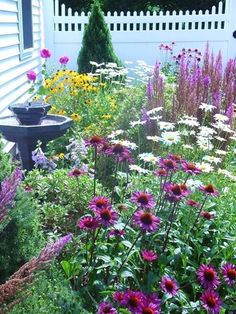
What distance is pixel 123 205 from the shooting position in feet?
7.84

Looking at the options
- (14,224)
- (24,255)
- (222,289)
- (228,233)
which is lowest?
(222,289)

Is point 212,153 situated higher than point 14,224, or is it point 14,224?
point 14,224

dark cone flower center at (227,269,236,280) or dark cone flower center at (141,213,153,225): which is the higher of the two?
dark cone flower center at (141,213,153,225)

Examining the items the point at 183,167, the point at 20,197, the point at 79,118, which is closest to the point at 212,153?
the point at 79,118

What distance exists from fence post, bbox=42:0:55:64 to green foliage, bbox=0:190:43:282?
25.7 feet

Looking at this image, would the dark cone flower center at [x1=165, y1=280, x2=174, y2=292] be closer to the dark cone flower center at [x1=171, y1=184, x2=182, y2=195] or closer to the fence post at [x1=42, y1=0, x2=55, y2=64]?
the dark cone flower center at [x1=171, y1=184, x2=182, y2=195]

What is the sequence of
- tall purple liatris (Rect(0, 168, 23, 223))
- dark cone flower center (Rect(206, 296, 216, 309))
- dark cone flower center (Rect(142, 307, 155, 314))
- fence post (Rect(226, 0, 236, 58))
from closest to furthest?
tall purple liatris (Rect(0, 168, 23, 223)), dark cone flower center (Rect(142, 307, 155, 314)), dark cone flower center (Rect(206, 296, 216, 309)), fence post (Rect(226, 0, 236, 58))

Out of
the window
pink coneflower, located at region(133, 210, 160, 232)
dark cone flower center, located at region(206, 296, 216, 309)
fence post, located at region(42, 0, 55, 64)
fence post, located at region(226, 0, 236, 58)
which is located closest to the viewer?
dark cone flower center, located at region(206, 296, 216, 309)

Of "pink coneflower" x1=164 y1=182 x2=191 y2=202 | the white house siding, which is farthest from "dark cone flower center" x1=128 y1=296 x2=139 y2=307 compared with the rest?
the white house siding

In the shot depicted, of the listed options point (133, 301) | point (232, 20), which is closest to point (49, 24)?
point (232, 20)

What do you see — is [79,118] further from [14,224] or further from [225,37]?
[225,37]

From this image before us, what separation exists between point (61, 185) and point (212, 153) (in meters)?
1.53

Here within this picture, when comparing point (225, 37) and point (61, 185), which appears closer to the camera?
point (61, 185)

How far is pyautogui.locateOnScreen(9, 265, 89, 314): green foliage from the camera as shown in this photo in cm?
170
